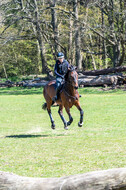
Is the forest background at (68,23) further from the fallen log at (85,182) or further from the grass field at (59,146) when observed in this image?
the fallen log at (85,182)

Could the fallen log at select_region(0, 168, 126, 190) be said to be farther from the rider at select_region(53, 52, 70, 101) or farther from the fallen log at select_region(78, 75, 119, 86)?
the fallen log at select_region(78, 75, 119, 86)

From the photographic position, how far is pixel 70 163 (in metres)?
7.93

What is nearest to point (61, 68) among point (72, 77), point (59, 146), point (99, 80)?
point (72, 77)

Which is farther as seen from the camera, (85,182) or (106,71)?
(106,71)

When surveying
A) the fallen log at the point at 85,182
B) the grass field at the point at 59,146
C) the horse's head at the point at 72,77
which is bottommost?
the grass field at the point at 59,146

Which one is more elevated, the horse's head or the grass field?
the horse's head

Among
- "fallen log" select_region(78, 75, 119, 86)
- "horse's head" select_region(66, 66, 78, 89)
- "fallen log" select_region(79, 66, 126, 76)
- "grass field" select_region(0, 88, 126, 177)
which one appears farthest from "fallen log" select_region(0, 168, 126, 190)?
"fallen log" select_region(79, 66, 126, 76)

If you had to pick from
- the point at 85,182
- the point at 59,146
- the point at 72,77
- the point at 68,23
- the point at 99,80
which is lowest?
the point at 99,80

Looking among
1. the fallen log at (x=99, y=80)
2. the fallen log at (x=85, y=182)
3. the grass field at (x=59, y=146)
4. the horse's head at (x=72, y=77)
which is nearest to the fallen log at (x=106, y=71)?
the fallen log at (x=99, y=80)

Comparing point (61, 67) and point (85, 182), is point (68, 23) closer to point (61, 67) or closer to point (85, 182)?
point (61, 67)

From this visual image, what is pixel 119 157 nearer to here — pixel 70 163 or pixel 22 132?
pixel 70 163

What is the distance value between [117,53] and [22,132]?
89.5 feet

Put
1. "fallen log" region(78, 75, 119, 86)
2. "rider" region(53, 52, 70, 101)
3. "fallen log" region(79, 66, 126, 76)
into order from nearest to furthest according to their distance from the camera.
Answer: "rider" region(53, 52, 70, 101)
"fallen log" region(78, 75, 119, 86)
"fallen log" region(79, 66, 126, 76)

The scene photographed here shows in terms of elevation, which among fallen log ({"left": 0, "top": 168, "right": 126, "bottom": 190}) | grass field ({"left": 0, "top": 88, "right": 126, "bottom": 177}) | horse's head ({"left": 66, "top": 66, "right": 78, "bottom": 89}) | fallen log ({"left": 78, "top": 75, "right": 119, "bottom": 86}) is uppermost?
fallen log ({"left": 0, "top": 168, "right": 126, "bottom": 190})
